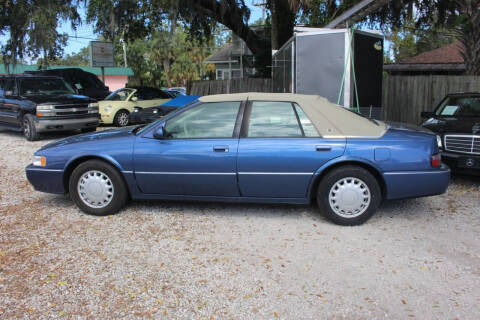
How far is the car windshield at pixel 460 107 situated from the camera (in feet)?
24.9

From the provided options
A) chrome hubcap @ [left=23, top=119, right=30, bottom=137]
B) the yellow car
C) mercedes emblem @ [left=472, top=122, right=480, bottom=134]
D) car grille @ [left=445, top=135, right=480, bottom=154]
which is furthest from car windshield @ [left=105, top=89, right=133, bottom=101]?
mercedes emblem @ [left=472, top=122, right=480, bottom=134]

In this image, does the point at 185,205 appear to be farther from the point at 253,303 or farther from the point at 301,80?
the point at 301,80

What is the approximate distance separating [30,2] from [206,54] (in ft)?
151

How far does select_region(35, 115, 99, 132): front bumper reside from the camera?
11250 millimetres

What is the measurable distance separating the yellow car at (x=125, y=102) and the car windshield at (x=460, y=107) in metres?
10.1

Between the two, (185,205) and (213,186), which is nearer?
(213,186)

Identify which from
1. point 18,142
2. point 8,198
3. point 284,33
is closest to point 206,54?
point 284,33

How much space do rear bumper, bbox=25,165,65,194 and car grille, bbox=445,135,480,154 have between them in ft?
18.4

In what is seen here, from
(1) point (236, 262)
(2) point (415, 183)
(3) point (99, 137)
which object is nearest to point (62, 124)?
(3) point (99, 137)

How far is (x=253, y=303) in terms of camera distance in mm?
3291

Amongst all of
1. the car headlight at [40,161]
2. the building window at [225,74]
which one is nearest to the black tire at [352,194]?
the car headlight at [40,161]

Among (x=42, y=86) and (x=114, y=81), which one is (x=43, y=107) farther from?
(x=114, y=81)

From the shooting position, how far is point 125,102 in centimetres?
1507

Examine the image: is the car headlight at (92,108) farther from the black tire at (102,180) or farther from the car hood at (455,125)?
the car hood at (455,125)
